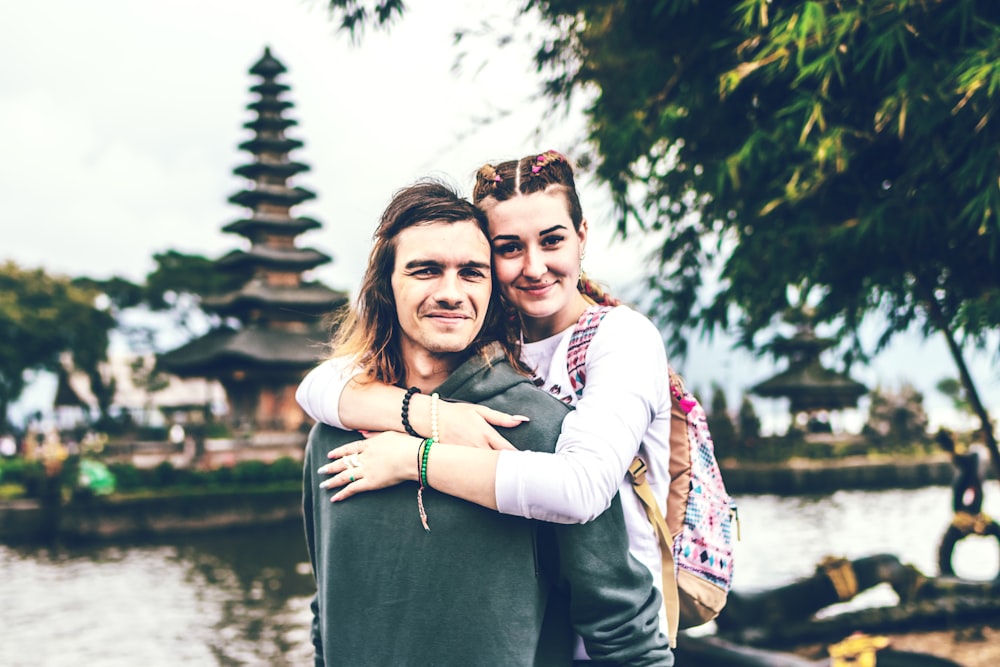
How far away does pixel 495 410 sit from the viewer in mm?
1717

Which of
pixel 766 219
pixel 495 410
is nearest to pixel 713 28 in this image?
pixel 766 219

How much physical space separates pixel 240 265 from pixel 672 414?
1164 inches

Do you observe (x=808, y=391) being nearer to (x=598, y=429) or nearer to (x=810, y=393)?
(x=810, y=393)

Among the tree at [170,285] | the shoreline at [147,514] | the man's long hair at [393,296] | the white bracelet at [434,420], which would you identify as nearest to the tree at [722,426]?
the shoreline at [147,514]

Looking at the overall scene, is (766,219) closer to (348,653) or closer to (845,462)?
(348,653)

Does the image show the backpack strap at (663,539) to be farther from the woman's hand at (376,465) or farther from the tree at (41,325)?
the tree at (41,325)

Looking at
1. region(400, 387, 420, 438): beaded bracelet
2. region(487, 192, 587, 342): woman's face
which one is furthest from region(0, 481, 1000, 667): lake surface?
region(400, 387, 420, 438): beaded bracelet

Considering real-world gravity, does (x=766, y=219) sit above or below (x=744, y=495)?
above

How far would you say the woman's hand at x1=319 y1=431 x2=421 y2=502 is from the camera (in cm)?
164

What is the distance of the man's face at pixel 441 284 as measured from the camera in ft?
5.61

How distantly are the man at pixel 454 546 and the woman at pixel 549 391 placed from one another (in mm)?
53

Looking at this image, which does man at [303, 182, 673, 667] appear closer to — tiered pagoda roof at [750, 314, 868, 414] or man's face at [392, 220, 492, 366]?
man's face at [392, 220, 492, 366]

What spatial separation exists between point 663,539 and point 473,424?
0.48 m

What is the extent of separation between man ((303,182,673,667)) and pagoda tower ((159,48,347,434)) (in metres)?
25.5
